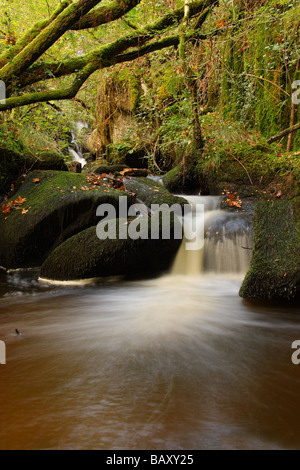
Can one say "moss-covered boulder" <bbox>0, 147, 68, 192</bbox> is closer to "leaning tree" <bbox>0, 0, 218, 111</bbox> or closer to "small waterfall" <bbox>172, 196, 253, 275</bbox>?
"leaning tree" <bbox>0, 0, 218, 111</bbox>

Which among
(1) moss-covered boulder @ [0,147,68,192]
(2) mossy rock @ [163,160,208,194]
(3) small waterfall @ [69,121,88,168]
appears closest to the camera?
(1) moss-covered boulder @ [0,147,68,192]

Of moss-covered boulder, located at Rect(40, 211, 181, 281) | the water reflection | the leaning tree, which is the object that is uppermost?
the leaning tree

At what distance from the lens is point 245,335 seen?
8.51 feet

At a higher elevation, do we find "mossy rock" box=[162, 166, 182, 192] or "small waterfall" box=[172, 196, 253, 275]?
"mossy rock" box=[162, 166, 182, 192]

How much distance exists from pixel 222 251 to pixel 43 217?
305cm

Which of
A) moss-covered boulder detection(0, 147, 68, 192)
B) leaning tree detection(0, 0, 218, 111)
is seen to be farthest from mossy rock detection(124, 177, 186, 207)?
leaning tree detection(0, 0, 218, 111)

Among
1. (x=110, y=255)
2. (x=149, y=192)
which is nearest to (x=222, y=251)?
(x=110, y=255)

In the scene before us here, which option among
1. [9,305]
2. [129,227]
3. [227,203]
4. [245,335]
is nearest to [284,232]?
[245,335]

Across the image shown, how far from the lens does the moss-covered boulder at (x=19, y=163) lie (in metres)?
6.12

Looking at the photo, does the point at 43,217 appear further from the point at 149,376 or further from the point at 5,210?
the point at 149,376

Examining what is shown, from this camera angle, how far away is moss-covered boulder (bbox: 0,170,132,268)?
5168 millimetres

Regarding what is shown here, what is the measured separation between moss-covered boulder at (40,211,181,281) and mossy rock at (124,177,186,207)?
157 cm

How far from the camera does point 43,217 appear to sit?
202 inches
